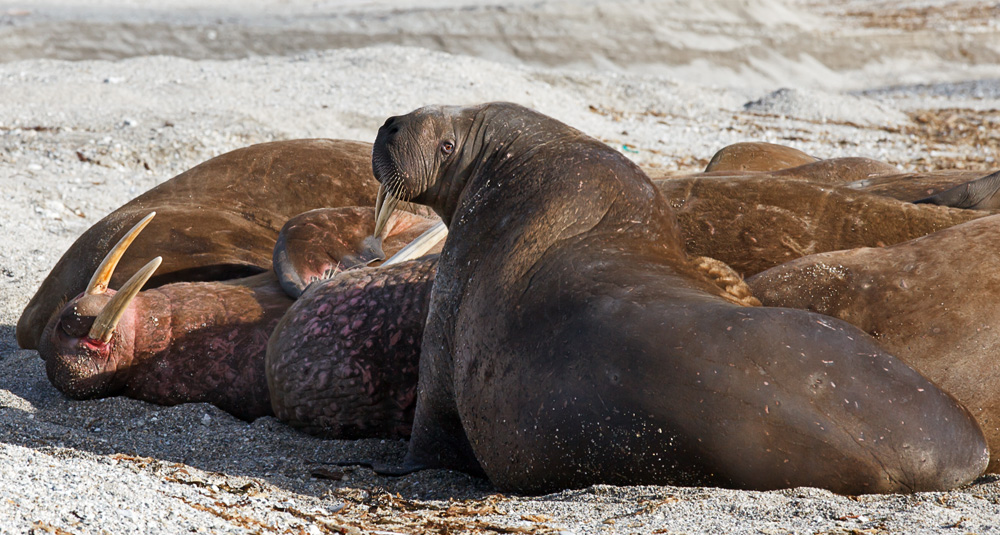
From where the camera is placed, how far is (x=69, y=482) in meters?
2.97

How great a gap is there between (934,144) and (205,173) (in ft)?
28.3

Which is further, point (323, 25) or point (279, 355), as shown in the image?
point (323, 25)

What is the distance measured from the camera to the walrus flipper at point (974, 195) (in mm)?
4652

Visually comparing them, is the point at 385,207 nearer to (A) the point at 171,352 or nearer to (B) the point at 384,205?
(B) the point at 384,205

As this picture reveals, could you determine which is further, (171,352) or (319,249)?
(319,249)

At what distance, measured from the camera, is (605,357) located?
3.17 metres

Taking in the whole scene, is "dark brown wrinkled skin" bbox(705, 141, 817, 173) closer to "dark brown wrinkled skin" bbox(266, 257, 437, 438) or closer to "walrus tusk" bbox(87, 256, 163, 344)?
"dark brown wrinkled skin" bbox(266, 257, 437, 438)

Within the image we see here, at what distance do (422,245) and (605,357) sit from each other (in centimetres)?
241

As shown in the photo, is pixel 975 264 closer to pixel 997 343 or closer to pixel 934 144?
pixel 997 343

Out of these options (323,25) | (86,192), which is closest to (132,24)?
(323,25)

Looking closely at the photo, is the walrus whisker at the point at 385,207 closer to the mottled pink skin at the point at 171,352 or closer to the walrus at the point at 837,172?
the mottled pink skin at the point at 171,352

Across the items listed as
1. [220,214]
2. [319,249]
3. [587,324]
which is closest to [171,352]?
[319,249]

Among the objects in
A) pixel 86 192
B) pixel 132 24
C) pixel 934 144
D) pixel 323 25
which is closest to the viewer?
pixel 86 192

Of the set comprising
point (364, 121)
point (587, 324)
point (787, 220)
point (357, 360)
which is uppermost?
point (587, 324)
